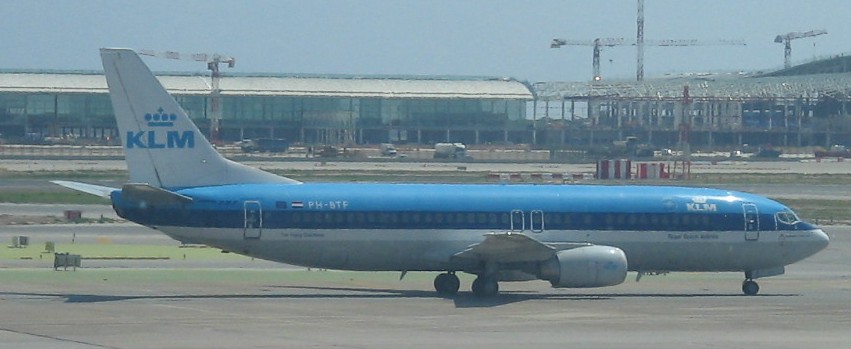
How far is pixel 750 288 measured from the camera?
131 feet

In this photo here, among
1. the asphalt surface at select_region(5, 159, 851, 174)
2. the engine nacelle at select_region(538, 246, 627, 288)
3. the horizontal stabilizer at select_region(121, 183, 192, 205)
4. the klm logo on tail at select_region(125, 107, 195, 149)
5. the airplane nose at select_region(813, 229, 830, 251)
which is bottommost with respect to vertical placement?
the engine nacelle at select_region(538, 246, 627, 288)

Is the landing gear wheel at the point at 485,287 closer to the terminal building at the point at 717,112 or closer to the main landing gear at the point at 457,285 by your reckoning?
the main landing gear at the point at 457,285

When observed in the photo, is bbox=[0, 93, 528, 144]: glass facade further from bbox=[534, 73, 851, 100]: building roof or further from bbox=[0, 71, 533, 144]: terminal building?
bbox=[534, 73, 851, 100]: building roof

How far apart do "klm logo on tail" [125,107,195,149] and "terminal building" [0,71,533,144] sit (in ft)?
339

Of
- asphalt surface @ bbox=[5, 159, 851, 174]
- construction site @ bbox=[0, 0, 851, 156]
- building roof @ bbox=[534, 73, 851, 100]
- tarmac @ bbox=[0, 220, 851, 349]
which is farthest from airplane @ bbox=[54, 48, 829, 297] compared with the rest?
building roof @ bbox=[534, 73, 851, 100]

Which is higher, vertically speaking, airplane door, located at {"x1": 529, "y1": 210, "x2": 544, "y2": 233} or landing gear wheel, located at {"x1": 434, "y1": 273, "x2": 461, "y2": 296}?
airplane door, located at {"x1": 529, "y1": 210, "x2": 544, "y2": 233}

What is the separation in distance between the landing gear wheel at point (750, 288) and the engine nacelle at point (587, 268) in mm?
4396

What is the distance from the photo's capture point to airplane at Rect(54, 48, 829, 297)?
118 feet

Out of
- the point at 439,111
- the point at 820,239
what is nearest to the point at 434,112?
the point at 439,111

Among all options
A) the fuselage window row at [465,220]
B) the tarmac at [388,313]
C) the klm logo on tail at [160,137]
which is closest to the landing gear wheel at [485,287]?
the tarmac at [388,313]

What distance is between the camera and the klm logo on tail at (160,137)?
36.0m

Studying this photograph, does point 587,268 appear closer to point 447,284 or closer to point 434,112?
point 447,284

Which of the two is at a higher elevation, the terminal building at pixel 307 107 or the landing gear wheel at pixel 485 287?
the terminal building at pixel 307 107

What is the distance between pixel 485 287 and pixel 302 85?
11270cm
